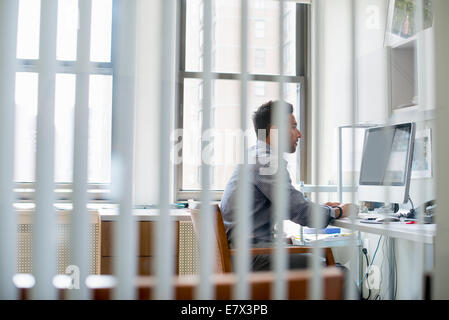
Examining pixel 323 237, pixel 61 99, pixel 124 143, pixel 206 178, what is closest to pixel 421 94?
pixel 206 178

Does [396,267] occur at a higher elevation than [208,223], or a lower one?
lower

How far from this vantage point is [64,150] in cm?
99

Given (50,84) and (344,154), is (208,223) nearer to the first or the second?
(50,84)

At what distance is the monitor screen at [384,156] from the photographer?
220 centimetres

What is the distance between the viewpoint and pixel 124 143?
38.4 inches

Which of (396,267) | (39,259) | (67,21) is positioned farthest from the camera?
(396,267)

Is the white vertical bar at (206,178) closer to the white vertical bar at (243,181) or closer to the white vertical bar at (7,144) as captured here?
the white vertical bar at (243,181)

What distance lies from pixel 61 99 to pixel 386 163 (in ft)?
5.62

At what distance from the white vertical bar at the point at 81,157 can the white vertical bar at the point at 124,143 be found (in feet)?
0.20

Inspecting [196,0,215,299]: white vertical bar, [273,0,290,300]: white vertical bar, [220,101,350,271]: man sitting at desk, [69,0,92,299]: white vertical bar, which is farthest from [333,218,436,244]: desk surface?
[69,0,92,299]: white vertical bar

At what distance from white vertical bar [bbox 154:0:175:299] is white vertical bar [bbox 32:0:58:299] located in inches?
8.8

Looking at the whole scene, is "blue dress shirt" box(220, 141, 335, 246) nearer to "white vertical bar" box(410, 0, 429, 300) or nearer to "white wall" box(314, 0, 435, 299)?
"white wall" box(314, 0, 435, 299)
